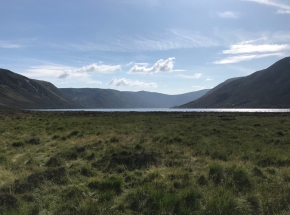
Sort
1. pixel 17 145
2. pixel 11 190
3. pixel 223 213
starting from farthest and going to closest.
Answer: pixel 17 145 → pixel 11 190 → pixel 223 213

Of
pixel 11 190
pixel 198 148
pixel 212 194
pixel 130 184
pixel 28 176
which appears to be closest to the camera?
pixel 212 194

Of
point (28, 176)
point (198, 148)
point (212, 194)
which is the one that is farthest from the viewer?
point (198, 148)

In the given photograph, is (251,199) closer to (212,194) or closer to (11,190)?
(212,194)

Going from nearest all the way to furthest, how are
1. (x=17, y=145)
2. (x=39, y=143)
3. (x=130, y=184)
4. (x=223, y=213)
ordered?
(x=223, y=213) < (x=130, y=184) < (x=17, y=145) < (x=39, y=143)

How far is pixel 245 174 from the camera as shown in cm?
802

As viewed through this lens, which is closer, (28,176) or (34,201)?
(34,201)

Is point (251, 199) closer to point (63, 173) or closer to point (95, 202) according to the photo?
point (95, 202)

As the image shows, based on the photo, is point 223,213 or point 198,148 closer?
point 223,213

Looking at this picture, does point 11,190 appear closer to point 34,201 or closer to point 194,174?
point 34,201

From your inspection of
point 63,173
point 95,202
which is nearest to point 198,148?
point 63,173

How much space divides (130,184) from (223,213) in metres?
3.33

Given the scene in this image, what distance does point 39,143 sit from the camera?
17.0 meters

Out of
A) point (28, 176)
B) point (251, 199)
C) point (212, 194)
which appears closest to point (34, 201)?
point (28, 176)

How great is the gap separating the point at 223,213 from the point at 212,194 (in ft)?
3.05
